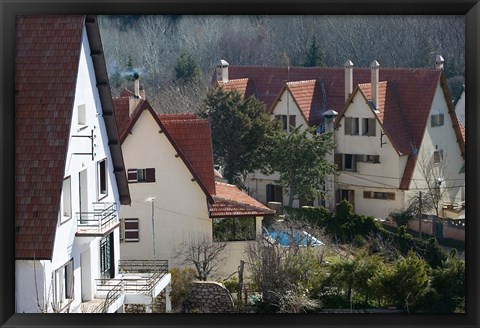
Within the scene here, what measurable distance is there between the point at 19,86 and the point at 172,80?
1.02m

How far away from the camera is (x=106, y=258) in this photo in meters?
7.02

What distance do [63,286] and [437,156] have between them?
233cm

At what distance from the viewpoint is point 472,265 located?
511 centimetres

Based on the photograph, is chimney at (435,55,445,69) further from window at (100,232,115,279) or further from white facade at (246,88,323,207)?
window at (100,232,115,279)

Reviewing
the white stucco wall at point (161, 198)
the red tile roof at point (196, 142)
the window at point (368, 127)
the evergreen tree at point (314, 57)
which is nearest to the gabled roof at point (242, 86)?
the red tile roof at point (196, 142)

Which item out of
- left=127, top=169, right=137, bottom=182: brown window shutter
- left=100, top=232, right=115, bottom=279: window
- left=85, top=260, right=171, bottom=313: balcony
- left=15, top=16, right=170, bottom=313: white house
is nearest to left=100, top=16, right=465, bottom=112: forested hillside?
left=15, top=16, right=170, bottom=313: white house

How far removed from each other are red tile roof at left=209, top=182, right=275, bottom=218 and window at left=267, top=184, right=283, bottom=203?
7 cm

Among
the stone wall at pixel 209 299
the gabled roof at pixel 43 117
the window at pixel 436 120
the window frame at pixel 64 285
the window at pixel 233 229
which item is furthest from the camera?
the window at pixel 233 229

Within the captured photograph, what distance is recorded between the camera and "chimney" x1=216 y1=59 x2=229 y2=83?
6.84 m

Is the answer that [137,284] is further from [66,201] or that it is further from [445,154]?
[445,154]

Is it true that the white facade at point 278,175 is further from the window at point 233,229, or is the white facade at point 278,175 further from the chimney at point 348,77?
the chimney at point 348,77

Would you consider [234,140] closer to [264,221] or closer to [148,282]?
[264,221]

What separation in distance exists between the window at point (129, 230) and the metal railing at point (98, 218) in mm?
175

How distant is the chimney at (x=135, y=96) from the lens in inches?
269
